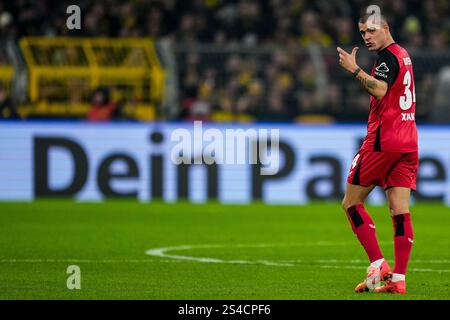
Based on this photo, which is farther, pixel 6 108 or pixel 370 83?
pixel 6 108

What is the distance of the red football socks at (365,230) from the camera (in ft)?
32.3

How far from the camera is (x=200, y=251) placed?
13.3 metres

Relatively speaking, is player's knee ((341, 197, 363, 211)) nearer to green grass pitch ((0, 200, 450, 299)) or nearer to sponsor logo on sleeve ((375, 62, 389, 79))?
green grass pitch ((0, 200, 450, 299))

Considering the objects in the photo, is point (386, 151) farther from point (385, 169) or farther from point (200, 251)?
point (200, 251)

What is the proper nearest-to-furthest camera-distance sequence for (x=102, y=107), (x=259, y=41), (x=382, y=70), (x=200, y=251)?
(x=382, y=70) → (x=200, y=251) → (x=102, y=107) → (x=259, y=41)

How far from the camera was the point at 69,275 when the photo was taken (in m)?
10.5

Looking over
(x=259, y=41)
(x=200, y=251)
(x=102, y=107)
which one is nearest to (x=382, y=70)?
(x=200, y=251)

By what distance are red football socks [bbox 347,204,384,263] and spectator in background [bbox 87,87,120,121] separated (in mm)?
12014

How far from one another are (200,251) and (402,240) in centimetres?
396

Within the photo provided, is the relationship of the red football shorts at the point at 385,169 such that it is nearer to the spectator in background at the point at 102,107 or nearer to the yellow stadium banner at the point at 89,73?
the spectator in background at the point at 102,107

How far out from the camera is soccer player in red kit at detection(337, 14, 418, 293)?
31.3ft

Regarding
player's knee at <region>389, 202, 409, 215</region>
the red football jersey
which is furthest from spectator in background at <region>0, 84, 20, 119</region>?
player's knee at <region>389, 202, 409, 215</region>

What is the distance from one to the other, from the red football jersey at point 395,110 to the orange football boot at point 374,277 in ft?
3.08
